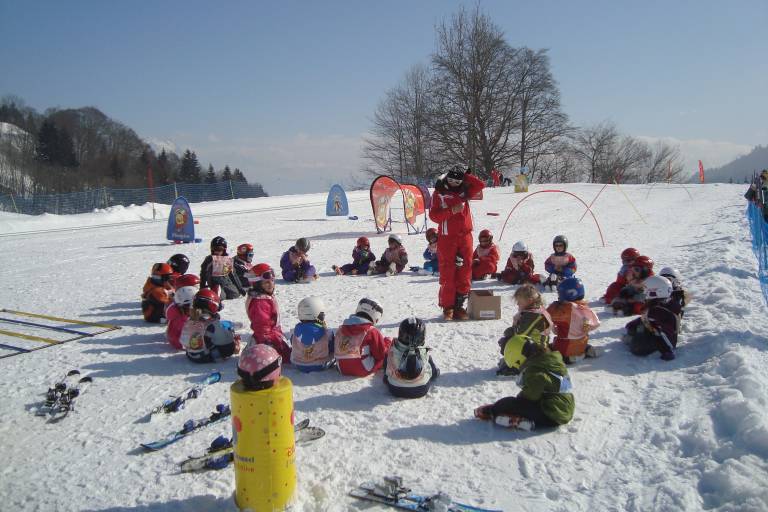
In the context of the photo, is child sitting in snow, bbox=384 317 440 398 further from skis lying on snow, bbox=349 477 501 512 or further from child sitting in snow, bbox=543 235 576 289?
child sitting in snow, bbox=543 235 576 289

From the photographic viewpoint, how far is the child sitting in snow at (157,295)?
7.56 metres

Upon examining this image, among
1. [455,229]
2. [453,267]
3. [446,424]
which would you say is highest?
[455,229]

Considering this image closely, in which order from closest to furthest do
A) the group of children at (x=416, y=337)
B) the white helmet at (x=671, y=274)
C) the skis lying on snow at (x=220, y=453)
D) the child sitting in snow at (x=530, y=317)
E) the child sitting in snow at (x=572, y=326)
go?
the skis lying on snow at (x=220, y=453)
the group of children at (x=416, y=337)
the child sitting in snow at (x=530, y=317)
the child sitting in snow at (x=572, y=326)
the white helmet at (x=671, y=274)

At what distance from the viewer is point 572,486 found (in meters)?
3.35

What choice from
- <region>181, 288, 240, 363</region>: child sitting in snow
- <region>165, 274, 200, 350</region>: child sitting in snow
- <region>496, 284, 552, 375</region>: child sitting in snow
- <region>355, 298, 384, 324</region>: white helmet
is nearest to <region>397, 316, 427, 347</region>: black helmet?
<region>355, 298, 384, 324</region>: white helmet

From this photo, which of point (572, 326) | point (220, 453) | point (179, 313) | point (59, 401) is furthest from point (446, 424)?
point (179, 313)

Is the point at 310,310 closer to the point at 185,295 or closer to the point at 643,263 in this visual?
the point at 185,295

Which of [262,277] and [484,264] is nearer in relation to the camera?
[262,277]

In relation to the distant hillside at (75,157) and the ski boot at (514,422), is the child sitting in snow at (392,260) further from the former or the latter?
the distant hillside at (75,157)

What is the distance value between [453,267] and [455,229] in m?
0.54

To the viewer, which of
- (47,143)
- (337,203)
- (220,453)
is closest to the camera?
(220,453)

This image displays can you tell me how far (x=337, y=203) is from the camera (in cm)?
2186

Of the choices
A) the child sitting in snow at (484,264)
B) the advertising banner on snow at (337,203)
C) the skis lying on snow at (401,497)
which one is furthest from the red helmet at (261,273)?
the advertising banner on snow at (337,203)

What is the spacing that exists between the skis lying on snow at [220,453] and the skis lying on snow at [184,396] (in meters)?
0.92
